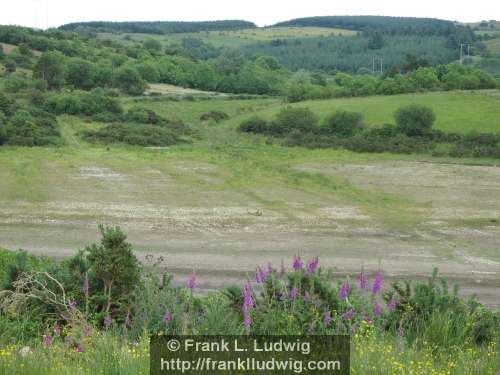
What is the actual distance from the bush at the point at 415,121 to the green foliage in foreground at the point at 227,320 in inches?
1693

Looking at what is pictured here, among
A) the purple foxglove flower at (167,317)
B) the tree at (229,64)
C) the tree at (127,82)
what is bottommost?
the purple foxglove flower at (167,317)

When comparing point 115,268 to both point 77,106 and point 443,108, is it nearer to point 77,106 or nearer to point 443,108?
point 77,106

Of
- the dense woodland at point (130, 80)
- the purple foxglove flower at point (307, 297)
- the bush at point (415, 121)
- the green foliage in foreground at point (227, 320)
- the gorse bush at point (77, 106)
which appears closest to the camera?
the green foliage in foreground at point (227, 320)

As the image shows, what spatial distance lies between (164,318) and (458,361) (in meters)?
2.81

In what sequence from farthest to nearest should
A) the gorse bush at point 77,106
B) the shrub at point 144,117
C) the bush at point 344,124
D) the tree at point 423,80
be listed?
the tree at point 423,80 → the gorse bush at point 77,106 → the shrub at point 144,117 → the bush at point 344,124

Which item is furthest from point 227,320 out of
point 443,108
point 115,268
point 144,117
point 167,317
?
point 443,108

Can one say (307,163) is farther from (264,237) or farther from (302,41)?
(302,41)

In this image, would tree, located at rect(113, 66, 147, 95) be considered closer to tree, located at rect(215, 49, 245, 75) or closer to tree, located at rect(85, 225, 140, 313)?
tree, located at rect(215, 49, 245, 75)

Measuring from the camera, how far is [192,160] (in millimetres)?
38469

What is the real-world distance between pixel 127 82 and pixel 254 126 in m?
26.5

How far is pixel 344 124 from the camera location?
53.5 metres

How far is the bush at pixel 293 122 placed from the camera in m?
54.1

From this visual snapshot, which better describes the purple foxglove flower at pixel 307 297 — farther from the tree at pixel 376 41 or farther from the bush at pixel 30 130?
the tree at pixel 376 41

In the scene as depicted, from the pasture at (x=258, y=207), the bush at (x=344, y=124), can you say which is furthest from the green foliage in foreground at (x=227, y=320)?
the bush at (x=344, y=124)
